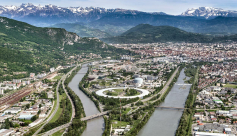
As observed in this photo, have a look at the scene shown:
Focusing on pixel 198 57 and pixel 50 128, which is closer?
pixel 50 128

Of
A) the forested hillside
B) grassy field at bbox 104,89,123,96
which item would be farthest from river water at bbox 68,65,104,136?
the forested hillside

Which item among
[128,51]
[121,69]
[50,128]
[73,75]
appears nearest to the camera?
[50,128]

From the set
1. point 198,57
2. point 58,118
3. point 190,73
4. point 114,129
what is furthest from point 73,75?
point 198,57

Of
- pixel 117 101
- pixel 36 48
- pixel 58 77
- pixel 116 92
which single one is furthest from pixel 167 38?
pixel 117 101

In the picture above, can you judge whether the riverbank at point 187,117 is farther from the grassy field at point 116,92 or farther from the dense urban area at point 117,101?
the grassy field at point 116,92

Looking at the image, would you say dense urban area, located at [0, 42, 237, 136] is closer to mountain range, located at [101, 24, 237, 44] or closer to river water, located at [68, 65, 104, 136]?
river water, located at [68, 65, 104, 136]

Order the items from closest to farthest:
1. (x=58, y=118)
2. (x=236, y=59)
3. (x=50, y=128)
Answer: (x=50, y=128) < (x=58, y=118) < (x=236, y=59)

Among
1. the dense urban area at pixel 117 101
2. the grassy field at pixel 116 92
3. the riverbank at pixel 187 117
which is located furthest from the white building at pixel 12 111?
the riverbank at pixel 187 117

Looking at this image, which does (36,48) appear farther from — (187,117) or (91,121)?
(187,117)

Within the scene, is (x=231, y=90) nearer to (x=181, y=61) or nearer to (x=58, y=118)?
(x=58, y=118)
